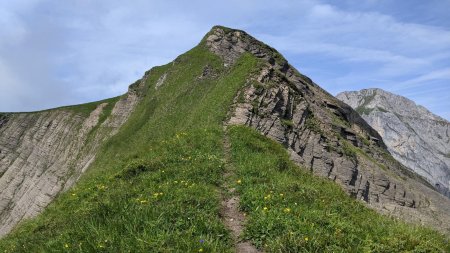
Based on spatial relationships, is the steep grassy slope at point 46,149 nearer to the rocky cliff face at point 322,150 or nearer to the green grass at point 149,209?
the rocky cliff face at point 322,150

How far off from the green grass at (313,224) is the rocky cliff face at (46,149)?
5122 cm

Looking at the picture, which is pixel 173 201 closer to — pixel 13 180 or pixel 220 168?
pixel 220 168

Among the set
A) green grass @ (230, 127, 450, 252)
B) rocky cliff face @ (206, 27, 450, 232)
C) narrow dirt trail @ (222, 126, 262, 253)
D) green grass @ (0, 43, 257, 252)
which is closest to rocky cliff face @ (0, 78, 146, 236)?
rocky cliff face @ (206, 27, 450, 232)

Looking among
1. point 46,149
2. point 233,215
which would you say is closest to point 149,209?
point 233,215

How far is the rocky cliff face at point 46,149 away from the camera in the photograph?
222ft

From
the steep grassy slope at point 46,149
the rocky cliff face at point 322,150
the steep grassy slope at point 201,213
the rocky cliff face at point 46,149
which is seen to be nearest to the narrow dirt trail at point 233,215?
the steep grassy slope at point 201,213

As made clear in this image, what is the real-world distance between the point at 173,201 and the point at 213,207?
1.27m

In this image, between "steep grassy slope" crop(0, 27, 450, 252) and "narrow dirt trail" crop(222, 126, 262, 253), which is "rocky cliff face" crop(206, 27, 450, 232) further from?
"narrow dirt trail" crop(222, 126, 262, 253)

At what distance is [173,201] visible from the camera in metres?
12.6

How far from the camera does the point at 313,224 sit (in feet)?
36.3

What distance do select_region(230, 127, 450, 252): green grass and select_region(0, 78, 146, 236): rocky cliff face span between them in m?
51.2

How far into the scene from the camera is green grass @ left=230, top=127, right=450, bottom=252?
34.1ft

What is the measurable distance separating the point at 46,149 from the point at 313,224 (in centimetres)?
8074

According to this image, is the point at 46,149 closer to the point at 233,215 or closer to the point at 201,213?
the point at 233,215
